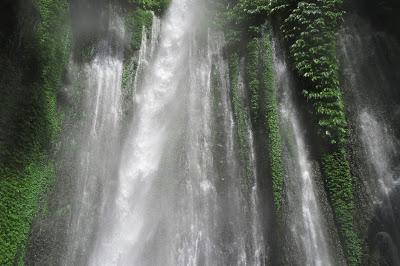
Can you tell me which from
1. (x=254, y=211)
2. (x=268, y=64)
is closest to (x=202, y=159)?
(x=254, y=211)

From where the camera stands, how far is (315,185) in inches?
508

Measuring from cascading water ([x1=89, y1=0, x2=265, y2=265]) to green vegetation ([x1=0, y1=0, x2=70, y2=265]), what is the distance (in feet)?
8.61

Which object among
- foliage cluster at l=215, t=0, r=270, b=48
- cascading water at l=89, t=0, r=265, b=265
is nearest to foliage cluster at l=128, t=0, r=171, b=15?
cascading water at l=89, t=0, r=265, b=265

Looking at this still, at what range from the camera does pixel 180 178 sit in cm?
1384

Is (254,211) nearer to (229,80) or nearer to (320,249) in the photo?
(320,249)

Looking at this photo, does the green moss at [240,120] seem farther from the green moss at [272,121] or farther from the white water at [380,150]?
the white water at [380,150]

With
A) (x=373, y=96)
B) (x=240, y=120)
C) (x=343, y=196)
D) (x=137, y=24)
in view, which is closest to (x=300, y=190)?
(x=343, y=196)

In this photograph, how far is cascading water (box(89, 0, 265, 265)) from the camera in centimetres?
1250

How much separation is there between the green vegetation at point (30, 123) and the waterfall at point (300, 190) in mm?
8435

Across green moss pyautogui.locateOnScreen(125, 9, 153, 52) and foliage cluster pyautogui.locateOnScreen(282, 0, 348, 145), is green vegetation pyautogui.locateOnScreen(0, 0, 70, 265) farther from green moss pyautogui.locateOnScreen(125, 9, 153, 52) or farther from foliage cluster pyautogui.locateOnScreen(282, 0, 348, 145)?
foliage cluster pyautogui.locateOnScreen(282, 0, 348, 145)

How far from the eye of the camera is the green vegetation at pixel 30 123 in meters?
11.1

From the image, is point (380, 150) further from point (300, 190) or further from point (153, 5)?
point (153, 5)

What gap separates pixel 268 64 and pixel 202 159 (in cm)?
482

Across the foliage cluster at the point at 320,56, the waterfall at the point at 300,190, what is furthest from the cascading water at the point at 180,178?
the foliage cluster at the point at 320,56
